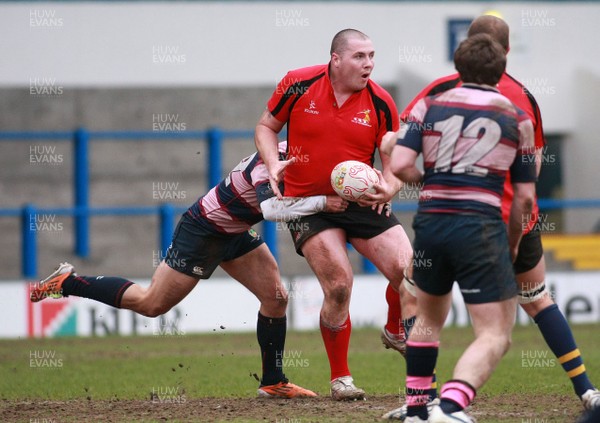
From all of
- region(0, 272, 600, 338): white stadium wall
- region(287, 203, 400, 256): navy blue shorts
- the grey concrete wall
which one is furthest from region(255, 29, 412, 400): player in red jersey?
the grey concrete wall

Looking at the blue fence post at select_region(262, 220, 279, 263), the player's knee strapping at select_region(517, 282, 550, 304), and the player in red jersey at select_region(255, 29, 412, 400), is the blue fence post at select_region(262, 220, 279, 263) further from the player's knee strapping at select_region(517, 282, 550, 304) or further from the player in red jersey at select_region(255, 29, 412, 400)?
the player's knee strapping at select_region(517, 282, 550, 304)

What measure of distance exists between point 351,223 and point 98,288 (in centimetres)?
204

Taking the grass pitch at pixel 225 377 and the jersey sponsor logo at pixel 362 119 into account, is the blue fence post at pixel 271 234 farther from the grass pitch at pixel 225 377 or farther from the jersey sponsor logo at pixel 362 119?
the jersey sponsor logo at pixel 362 119

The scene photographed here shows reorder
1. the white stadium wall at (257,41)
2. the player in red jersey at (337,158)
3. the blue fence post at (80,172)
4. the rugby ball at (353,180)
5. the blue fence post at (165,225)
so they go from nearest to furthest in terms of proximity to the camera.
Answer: the rugby ball at (353,180), the player in red jersey at (337,158), the blue fence post at (165,225), the blue fence post at (80,172), the white stadium wall at (257,41)

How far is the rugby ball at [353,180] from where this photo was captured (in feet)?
25.8

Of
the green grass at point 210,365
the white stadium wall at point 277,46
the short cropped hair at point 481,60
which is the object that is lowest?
the green grass at point 210,365

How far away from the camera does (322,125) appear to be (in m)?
8.23

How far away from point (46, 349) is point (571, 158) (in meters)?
12.2

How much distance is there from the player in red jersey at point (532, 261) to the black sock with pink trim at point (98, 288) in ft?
8.50

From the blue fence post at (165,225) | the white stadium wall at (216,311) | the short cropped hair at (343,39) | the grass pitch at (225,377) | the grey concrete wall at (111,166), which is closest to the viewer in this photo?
the grass pitch at (225,377)

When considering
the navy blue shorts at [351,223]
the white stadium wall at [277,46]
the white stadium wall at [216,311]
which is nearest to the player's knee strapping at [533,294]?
the navy blue shorts at [351,223]

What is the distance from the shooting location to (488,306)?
244 inches

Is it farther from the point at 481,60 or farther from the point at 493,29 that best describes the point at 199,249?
the point at 481,60

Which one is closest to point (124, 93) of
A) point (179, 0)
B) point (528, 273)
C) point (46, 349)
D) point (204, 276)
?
point (179, 0)
